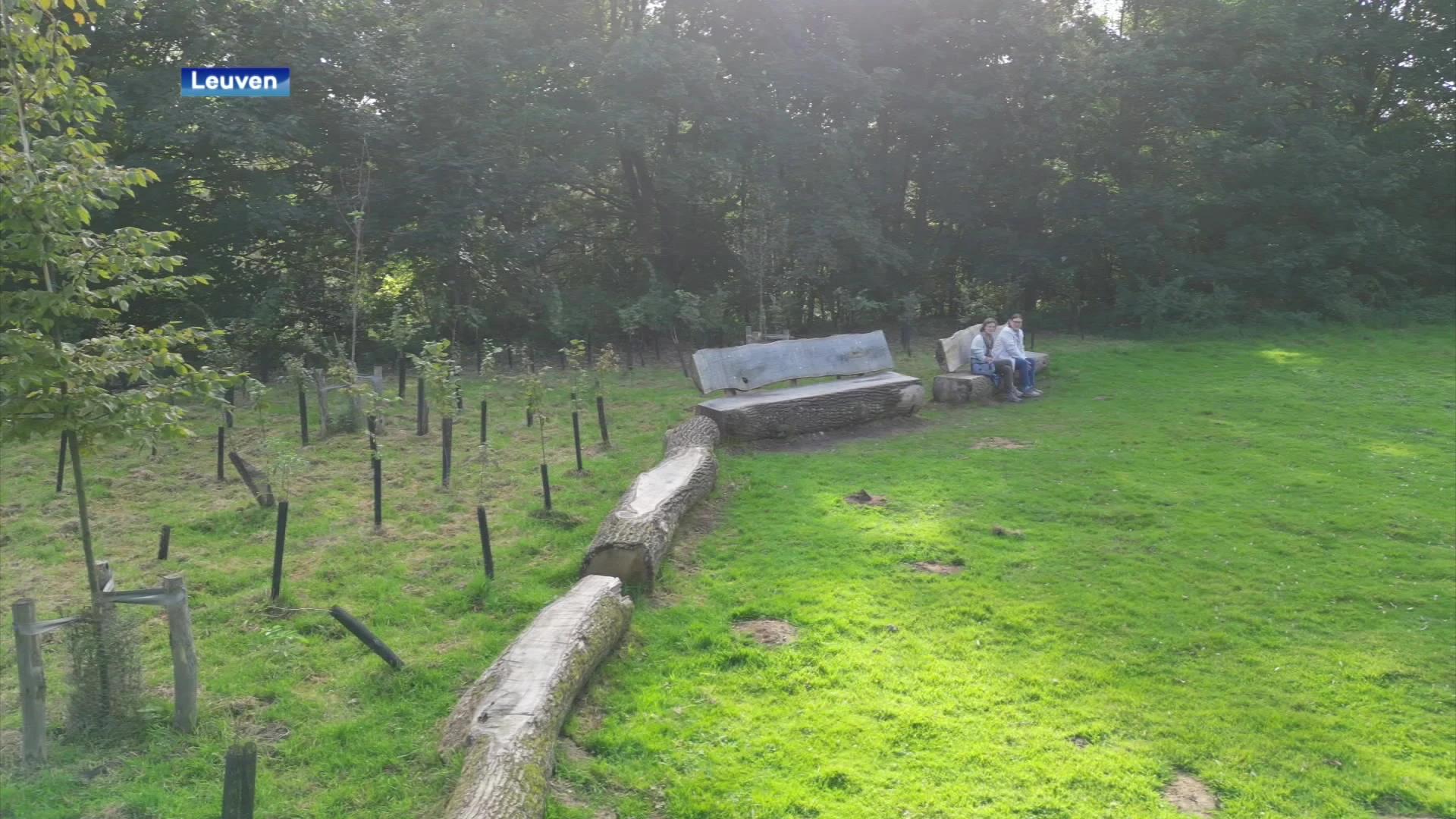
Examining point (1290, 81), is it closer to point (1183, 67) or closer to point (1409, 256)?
point (1183, 67)

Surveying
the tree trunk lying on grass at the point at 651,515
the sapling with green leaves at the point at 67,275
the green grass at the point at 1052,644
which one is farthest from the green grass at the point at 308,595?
the green grass at the point at 1052,644

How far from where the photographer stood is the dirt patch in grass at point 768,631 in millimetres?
5547

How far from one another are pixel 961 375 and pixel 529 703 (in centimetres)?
963

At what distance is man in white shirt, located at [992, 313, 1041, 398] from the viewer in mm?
12867

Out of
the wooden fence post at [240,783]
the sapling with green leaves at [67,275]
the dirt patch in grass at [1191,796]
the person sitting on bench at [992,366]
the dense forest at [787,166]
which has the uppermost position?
the dense forest at [787,166]

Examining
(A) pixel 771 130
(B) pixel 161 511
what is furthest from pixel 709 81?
(B) pixel 161 511

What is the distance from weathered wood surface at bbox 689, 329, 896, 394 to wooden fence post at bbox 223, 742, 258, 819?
28.4ft

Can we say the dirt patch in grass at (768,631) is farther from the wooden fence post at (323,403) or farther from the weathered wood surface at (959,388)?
the weathered wood surface at (959,388)

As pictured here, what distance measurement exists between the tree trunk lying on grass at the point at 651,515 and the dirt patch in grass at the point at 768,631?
796mm

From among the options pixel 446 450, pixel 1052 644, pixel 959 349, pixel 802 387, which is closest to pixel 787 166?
pixel 959 349

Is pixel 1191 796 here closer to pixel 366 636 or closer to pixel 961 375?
pixel 366 636

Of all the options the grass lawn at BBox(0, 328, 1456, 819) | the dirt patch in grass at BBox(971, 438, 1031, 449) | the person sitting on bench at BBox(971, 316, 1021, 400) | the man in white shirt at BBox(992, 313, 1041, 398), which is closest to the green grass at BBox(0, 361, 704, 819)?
the grass lawn at BBox(0, 328, 1456, 819)

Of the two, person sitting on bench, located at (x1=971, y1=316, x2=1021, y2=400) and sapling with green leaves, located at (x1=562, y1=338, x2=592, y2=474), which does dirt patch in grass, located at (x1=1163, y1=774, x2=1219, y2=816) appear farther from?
person sitting on bench, located at (x1=971, y1=316, x2=1021, y2=400)

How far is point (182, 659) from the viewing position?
4.32 m
